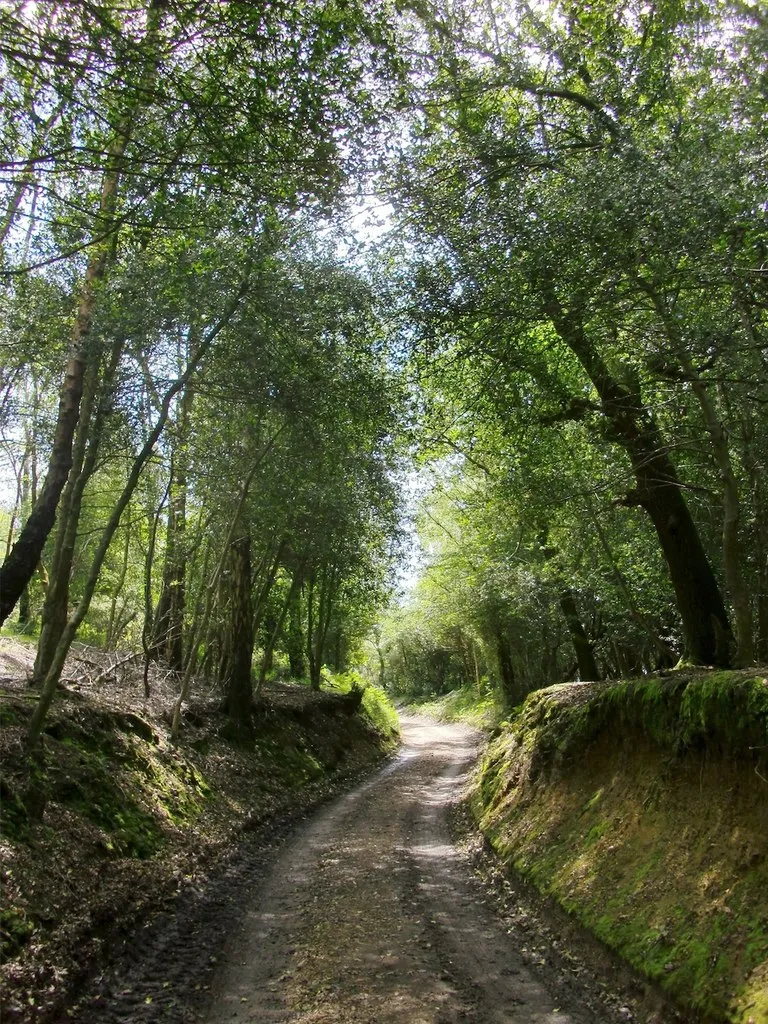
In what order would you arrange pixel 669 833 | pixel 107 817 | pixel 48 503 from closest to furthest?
pixel 669 833, pixel 107 817, pixel 48 503

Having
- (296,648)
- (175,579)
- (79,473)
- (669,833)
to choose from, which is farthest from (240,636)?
(296,648)

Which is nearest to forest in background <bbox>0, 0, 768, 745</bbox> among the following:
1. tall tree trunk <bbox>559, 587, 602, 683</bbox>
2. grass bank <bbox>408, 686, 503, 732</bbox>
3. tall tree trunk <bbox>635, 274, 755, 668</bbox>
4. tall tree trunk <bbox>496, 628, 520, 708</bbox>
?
tall tree trunk <bbox>635, 274, 755, 668</bbox>

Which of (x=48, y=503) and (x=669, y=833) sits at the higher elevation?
(x=48, y=503)

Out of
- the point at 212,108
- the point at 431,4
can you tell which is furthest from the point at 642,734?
the point at 431,4

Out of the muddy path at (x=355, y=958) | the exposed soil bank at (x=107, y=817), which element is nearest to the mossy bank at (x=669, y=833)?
the muddy path at (x=355, y=958)

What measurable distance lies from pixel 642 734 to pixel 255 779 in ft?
28.3

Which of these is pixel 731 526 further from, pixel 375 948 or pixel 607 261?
pixel 375 948

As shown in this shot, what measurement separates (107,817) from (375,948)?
363cm

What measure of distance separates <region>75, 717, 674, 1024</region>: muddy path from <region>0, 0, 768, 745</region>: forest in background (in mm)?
3189

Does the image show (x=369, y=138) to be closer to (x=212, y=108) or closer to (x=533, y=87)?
(x=212, y=108)

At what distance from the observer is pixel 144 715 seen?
39.4ft

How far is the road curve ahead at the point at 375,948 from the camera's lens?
5.43 metres

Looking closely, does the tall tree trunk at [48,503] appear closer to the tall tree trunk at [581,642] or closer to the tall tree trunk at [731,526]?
the tall tree trunk at [731,526]

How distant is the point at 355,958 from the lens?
6.39 m
